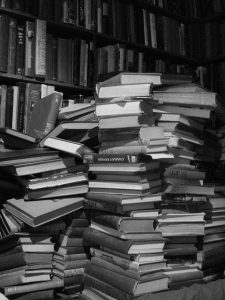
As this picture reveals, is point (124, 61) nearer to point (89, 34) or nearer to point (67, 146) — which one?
point (89, 34)

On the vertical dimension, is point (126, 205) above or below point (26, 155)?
below

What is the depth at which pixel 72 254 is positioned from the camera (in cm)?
142

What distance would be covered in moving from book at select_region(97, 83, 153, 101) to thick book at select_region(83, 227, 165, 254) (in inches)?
18.4

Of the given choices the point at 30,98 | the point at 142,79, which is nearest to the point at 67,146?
the point at 142,79

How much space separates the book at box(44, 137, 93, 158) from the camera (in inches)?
55.4

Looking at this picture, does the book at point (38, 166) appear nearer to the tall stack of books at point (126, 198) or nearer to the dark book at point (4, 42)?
the tall stack of books at point (126, 198)

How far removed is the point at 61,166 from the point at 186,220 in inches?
18.8

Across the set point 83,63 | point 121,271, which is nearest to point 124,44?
point 83,63

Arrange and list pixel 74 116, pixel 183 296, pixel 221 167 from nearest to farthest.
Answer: pixel 183 296, pixel 74 116, pixel 221 167

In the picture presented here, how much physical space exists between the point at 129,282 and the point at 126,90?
609 mm

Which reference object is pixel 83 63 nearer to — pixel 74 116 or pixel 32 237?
pixel 74 116

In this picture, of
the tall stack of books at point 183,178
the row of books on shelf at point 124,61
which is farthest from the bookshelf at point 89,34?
the tall stack of books at point 183,178

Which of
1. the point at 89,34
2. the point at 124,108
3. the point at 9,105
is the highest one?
the point at 89,34

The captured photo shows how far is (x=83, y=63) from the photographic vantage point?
2346mm
